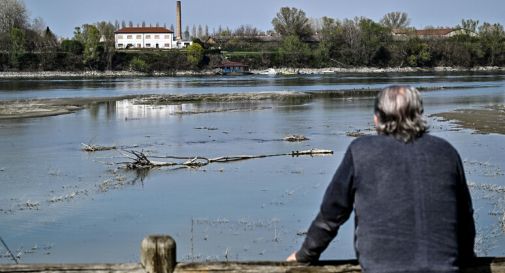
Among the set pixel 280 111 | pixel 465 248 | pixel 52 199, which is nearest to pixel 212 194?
pixel 52 199

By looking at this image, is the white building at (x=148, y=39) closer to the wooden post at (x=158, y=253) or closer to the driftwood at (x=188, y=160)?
the driftwood at (x=188, y=160)

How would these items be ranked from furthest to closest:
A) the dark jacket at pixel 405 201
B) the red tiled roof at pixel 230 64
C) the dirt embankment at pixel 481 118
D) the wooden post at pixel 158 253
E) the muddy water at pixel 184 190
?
the red tiled roof at pixel 230 64
the dirt embankment at pixel 481 118
the muddy water at pixel 184 190
the wooden post at pixel 158 253
the dark jacket at pixel 405 201

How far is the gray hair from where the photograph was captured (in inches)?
155

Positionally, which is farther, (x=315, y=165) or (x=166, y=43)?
(x=166, y=43)

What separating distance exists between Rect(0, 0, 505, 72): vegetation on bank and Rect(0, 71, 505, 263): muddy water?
11447cm

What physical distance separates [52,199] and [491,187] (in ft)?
34.8

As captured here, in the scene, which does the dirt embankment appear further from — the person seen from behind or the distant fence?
the person seen from behind

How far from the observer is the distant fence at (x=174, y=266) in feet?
14.6

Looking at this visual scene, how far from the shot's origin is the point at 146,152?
2602 centimetres

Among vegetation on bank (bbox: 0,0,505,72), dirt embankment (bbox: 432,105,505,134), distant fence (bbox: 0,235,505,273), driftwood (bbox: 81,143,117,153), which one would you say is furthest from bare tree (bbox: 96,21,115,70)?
distant fence (bbox: 0,235,505,273)

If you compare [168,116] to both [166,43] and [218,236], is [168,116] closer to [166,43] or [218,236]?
[218,236]

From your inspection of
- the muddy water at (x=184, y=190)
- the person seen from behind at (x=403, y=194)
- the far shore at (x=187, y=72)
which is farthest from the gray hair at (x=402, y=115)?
the far shore at (x=187, y=72)

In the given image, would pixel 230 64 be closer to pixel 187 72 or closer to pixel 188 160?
pixel 187 72

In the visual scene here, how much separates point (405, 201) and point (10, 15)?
173 meters
